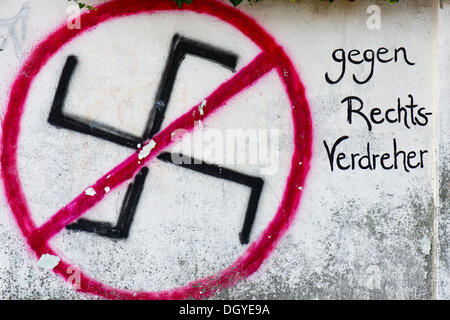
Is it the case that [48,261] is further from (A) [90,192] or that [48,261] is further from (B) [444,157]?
(B) [444,157]

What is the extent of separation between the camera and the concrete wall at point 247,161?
9.23 feet

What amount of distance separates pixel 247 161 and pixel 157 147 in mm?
532

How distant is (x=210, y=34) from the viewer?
2.86m

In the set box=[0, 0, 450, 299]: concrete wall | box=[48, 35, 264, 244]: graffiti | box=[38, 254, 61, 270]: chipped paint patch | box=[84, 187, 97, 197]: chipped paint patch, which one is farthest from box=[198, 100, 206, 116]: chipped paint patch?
box=[38, 254, 61, 270]: chipped paint patch

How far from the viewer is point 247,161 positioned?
2938 millimetres

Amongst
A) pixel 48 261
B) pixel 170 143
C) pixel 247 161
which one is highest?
pixel 170 143

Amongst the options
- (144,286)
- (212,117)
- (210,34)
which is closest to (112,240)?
(144,286)

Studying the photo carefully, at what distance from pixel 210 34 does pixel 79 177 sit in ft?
3.63

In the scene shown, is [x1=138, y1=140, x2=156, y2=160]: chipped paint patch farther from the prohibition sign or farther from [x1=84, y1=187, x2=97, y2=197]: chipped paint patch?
[x1=84, y1=187, x2=97, y2=197]: chipped paint patch

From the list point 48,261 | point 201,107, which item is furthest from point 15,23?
point 48,261

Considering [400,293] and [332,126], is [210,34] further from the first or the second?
[400,293]

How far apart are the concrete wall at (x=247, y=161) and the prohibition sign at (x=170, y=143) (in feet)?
0.04

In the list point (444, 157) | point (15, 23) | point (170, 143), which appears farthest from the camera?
point (444, 157)

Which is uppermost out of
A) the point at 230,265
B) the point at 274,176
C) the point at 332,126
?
the point at 332,126
